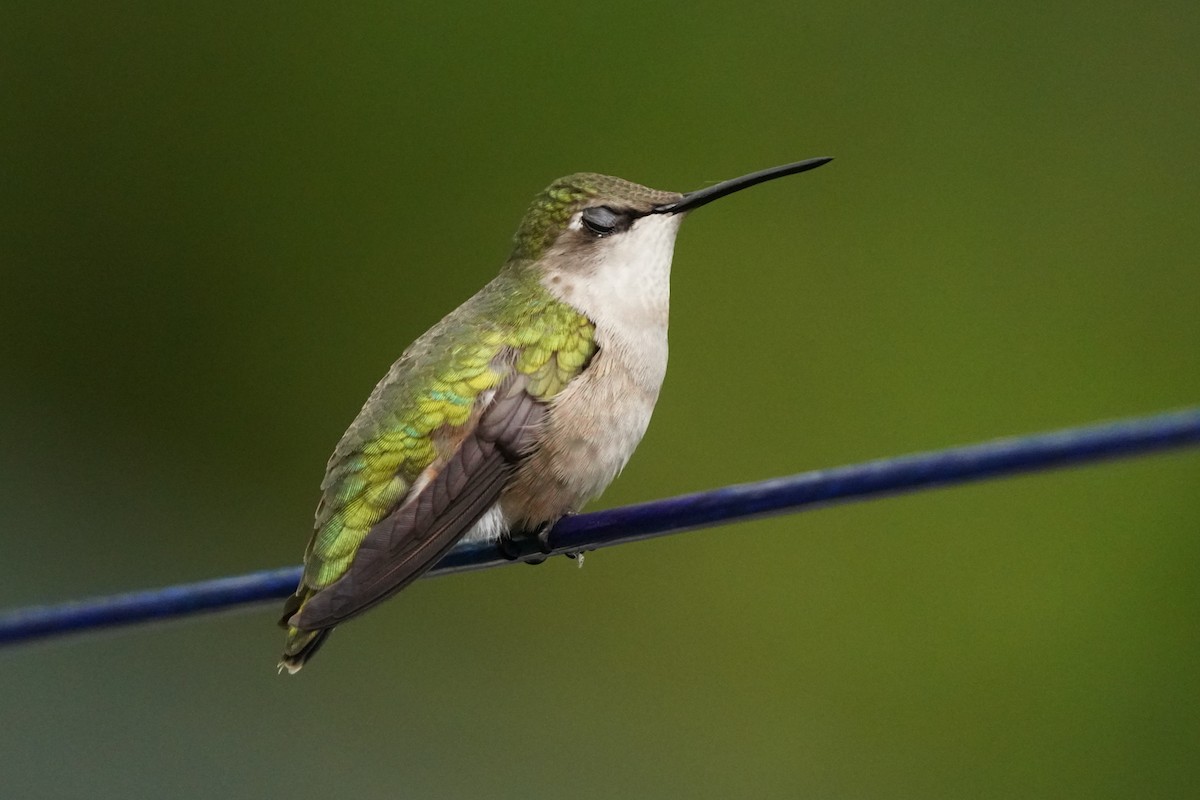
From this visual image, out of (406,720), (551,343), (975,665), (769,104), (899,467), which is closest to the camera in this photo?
(899,467)

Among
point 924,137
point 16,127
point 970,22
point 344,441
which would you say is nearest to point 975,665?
point 924,137

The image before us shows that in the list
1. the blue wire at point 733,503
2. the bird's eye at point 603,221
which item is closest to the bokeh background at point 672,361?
the bird's eye at point 603,221

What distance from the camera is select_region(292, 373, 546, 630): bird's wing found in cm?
130

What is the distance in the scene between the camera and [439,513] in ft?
4.51

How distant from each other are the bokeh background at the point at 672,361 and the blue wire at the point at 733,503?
71.9 inches

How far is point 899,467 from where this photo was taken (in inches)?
32.2

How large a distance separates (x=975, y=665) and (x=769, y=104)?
1579 millimetres

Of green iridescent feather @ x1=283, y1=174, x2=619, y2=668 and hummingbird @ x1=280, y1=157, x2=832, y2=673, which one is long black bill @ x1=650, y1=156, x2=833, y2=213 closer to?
hummingbird @ x1=280, y1=157, x2=832, y2=673

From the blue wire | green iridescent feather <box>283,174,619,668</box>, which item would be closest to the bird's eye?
green iridescent feather <box>283,174,619,668</box>

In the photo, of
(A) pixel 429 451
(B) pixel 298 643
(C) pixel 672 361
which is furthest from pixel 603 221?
(C) pixel 672 361

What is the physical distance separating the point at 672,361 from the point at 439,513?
2.03 meters

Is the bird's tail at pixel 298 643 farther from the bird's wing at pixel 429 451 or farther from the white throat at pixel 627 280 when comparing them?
the white throat at pixel 627 280

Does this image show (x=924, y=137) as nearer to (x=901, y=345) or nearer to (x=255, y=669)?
(x=901, y=345)

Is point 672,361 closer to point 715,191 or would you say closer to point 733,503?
point 715,191
